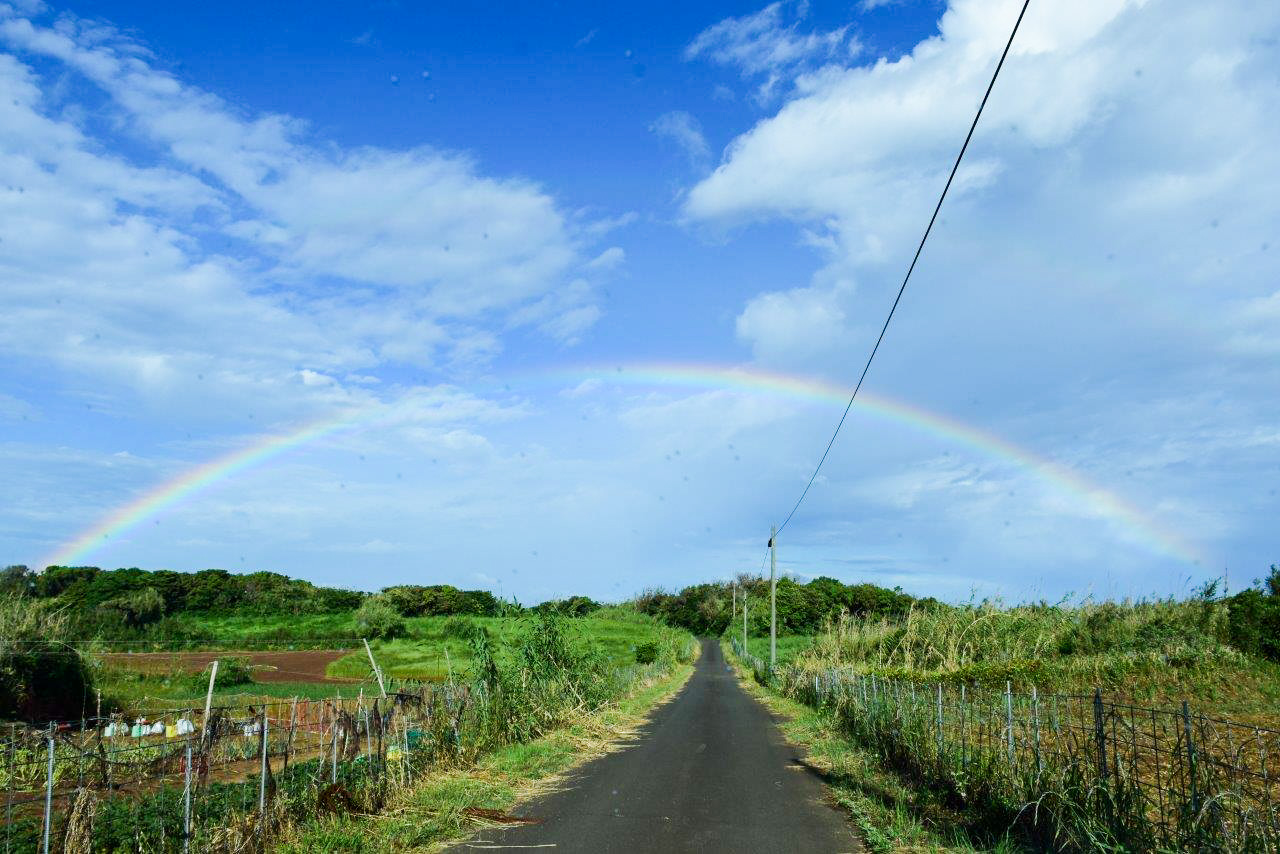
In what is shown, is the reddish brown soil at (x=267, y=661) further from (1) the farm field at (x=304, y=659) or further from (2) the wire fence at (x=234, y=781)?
(2) the wire fence at (x=234, y=781)

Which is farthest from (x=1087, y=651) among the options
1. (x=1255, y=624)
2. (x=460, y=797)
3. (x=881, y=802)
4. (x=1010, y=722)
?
(x=460, y=797)

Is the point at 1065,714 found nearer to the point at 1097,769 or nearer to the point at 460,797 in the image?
the point at 1097,769

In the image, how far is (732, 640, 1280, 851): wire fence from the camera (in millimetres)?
5660

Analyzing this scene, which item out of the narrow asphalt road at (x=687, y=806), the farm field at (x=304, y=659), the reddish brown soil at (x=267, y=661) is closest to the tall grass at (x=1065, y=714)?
the narrow asphalt road at (x=687, y=806)

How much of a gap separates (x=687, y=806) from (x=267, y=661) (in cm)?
5990

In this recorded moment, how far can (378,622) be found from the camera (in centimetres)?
7312

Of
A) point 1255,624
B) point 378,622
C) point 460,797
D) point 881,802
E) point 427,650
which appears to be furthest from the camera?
point 378,622

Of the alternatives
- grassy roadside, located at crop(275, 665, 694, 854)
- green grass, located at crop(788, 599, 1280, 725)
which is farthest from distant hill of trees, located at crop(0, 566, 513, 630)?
grassy roadside, located at crop(275, 665, 694, 854)

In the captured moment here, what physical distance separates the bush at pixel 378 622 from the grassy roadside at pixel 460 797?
2282 inches

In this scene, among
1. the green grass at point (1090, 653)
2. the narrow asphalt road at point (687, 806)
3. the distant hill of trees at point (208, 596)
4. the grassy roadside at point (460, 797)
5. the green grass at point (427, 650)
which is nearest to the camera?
the grassy roadside at point (460, 797)

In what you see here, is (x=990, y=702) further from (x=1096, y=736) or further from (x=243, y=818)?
(x=243, y=818)

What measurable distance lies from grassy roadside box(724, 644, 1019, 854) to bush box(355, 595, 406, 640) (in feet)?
199

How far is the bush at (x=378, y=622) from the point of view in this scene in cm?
7241

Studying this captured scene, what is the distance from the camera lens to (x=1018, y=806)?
8.22 m
